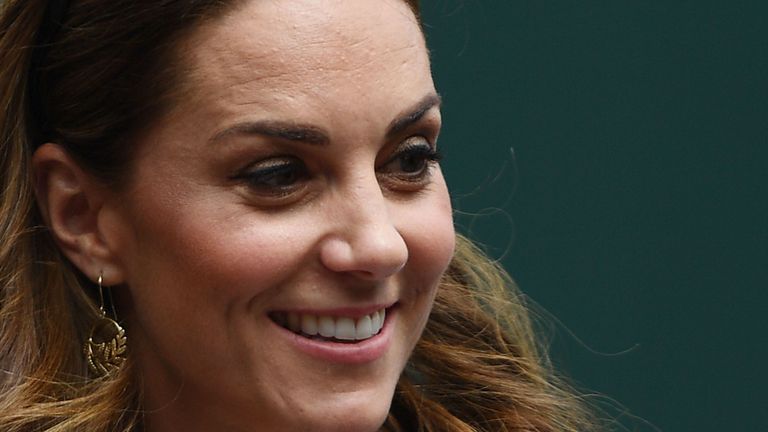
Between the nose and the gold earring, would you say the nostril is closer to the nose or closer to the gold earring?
the nose

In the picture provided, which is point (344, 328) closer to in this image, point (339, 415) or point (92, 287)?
point (339, 415)

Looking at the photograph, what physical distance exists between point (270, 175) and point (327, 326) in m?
0.24

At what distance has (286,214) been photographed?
88.3 inches

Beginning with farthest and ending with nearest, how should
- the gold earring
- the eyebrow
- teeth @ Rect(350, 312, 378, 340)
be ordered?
the gold earring → teeth @ Rect(350, 312, 378, 340) → the eyebrow

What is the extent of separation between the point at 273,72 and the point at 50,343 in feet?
2.02

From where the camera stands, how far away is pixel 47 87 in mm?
2400

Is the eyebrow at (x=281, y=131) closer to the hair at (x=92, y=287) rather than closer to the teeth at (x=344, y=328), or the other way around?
the hair at (x=92, y=287)

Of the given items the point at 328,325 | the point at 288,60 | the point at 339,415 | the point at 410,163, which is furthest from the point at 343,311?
the point at 288,60

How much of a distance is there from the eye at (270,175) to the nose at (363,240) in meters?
0.08

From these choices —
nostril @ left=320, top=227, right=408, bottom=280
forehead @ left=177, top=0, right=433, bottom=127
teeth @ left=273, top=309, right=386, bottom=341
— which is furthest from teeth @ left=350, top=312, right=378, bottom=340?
forehead @ left=177, top=0, right=433, bottom=127

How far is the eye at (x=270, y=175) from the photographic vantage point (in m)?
2.23

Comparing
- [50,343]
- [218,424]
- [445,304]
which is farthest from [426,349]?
[50,343]

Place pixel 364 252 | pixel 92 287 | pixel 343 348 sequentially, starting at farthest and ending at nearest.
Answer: pixel 92 287 → pixel 343 348 → pixel 364 252

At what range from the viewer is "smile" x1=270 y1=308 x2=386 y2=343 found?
2.29m
